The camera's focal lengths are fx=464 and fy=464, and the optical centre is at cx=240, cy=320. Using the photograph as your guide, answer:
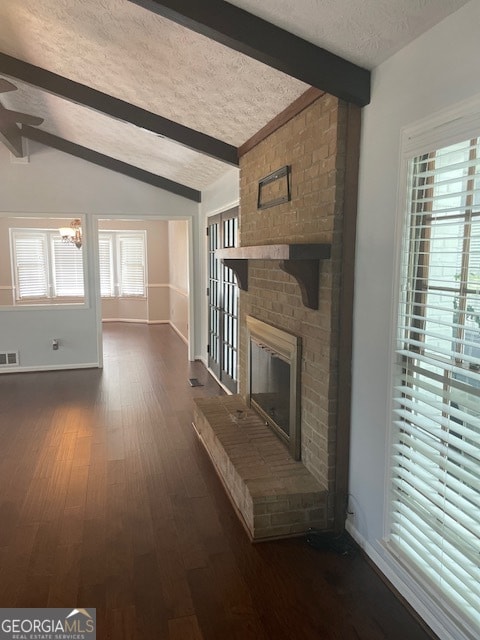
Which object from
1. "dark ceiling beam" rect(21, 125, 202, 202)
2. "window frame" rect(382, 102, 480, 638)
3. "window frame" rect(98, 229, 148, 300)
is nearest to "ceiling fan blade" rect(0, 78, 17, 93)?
"window frame" rect(382, 102, 480, 638)

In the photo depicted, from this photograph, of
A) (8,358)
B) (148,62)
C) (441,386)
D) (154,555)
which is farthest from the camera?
(8,358)

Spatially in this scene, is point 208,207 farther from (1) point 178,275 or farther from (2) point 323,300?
(2) point 323,300

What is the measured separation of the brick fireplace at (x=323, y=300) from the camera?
2.27m

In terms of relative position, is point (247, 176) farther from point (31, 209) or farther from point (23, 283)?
point (23, 283)

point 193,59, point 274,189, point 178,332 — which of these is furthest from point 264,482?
point 178,332

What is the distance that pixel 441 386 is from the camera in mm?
1753

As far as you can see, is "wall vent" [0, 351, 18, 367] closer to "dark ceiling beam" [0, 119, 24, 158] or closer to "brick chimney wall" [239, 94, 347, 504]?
"dark ceiling beam" [0, 119, 24, 158]

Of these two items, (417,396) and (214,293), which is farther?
(214,293)

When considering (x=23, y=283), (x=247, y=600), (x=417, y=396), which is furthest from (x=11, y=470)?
(x=23, y=283)

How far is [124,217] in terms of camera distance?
6016mm

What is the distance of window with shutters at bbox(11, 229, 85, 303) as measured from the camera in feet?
23.4

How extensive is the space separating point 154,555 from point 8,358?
4406mm

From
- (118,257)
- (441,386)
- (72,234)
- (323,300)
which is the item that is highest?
(72,234)

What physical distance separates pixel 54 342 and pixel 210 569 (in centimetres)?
448
